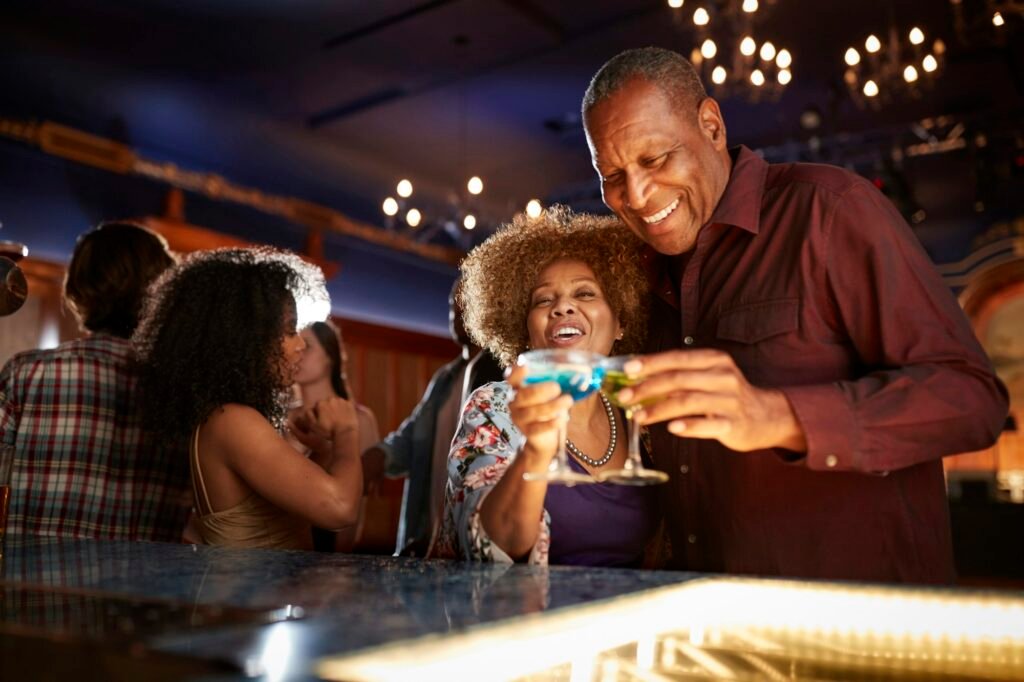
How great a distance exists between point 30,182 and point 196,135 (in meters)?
1.56

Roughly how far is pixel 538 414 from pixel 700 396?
0.97ft

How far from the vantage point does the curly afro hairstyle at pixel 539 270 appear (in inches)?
99.8

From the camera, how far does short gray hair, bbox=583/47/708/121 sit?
2.09 m

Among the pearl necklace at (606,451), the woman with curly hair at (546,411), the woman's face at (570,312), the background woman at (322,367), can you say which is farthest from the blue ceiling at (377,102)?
the pearl necklace at (606,451)

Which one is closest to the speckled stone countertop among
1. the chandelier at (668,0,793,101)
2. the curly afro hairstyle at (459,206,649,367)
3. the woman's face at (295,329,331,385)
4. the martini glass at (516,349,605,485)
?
the martini glass at (516,349,605,485)

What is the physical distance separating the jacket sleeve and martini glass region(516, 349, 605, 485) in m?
0.35

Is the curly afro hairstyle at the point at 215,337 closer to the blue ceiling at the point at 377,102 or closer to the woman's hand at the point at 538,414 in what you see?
the woman's hand at the point at 538,414

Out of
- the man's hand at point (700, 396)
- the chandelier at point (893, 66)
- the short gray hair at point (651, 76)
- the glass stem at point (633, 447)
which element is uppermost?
the chandelier at point (893, 66)

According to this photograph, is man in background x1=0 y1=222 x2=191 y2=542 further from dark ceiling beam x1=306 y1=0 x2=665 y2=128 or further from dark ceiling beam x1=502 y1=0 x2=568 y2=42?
dark ceiling beam x1=306 y1=0 x2=665 y2=128

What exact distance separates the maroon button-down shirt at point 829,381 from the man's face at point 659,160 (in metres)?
0.05

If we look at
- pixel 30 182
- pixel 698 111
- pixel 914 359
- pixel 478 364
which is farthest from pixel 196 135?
pixel 914 359

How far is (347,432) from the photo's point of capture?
2.87 meters

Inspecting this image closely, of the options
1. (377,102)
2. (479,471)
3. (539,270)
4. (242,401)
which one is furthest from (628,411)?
(377,102)

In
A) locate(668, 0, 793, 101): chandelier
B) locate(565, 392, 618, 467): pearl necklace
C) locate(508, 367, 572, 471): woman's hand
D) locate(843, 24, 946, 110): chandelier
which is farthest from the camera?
locate(843, 24, 946, 110): chandelier
